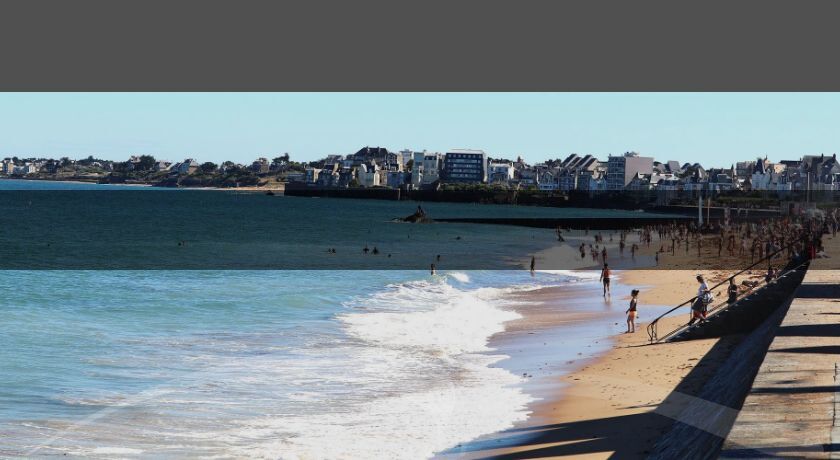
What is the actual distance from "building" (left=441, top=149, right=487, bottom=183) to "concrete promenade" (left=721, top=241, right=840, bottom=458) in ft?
555

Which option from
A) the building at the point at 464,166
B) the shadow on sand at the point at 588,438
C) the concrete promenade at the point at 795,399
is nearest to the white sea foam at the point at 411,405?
the shadow on sand at the point at 588,438

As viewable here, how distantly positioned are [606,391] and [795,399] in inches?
260

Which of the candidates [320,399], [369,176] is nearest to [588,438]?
[320,399]

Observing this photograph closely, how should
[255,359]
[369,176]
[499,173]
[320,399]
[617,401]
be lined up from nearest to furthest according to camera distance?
[617,401]
[320,399]
[255,359]
[369,176]
[499,173]

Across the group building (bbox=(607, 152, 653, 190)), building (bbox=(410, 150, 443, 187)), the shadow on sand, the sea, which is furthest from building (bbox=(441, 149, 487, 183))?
the shadow on sand

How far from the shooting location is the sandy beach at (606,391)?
11375mm

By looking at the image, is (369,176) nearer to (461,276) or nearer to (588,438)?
(461,276)

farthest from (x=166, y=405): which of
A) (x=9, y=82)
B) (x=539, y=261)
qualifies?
(x=539, y=261)

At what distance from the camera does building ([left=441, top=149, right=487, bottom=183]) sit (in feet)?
598

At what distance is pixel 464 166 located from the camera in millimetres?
183750

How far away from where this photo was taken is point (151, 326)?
2347cm

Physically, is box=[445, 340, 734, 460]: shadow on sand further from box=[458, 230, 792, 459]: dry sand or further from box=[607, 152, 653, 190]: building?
box=[607, 152, 653, 190]: building

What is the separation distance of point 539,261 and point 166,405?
3622cm

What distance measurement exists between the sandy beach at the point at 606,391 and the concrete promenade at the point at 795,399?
1.76 metres
